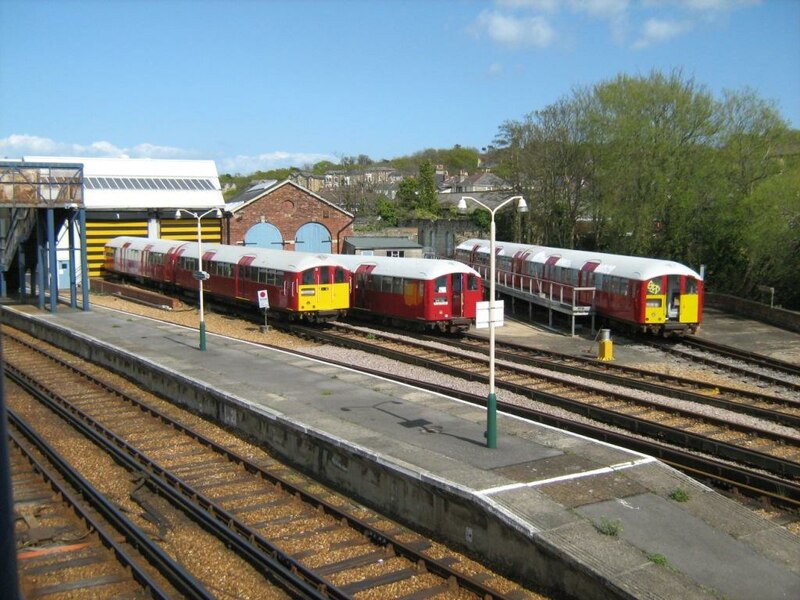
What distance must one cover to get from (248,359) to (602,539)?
45.5 ft

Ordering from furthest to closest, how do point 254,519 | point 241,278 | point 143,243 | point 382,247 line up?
1. point 382,247
2. point 143,243
3. point 241,278
4. point 254,519

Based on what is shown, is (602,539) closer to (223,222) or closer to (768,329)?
(768,329)

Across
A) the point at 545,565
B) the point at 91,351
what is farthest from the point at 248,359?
the point at 545,565

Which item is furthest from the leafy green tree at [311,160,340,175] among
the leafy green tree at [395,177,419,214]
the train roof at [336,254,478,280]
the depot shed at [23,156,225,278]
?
the train roof at [336,254,478,280]

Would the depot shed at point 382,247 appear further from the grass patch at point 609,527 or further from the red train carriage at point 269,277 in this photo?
the grass patch at point 609,527

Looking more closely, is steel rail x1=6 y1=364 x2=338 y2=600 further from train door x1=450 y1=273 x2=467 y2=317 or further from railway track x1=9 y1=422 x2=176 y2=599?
train door x1=450 y1=273 x2=467 y2=317

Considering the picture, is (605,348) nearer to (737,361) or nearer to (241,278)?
(737,361)

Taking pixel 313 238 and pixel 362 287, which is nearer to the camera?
pixel 362 287

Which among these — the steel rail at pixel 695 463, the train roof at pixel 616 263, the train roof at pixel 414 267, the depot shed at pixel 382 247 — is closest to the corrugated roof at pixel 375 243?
the depot shed at pixel 382 247

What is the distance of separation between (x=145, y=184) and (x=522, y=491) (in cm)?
4614

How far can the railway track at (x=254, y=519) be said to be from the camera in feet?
30.2

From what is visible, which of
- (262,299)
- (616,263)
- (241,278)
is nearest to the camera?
(262,299)

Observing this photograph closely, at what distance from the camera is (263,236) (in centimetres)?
4944

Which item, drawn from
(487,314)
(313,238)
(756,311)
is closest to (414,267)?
(487,314)
